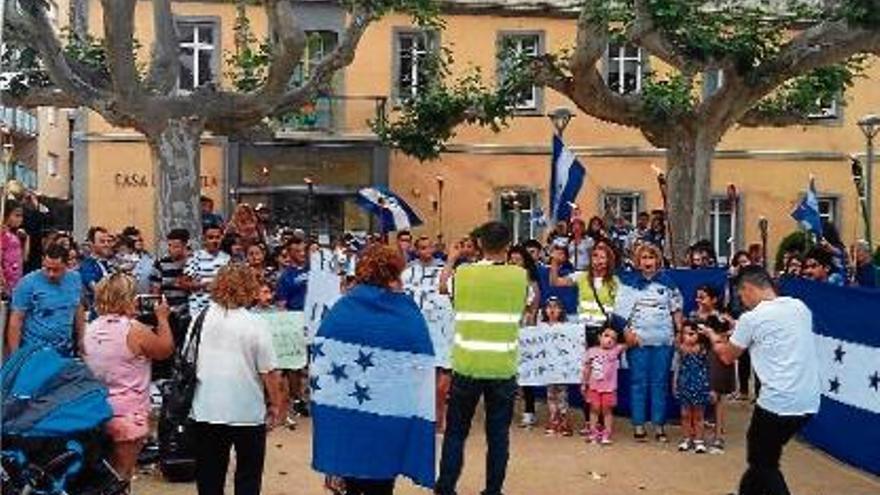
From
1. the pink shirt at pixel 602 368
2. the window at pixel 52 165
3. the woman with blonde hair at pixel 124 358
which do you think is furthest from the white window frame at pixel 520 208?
the window at pixel 52 165

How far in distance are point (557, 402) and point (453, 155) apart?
68.7 ft

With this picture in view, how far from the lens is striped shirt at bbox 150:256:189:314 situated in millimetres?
13094

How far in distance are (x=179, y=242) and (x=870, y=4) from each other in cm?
834

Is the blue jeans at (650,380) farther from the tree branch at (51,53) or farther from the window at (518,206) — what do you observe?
the window at (518,206)

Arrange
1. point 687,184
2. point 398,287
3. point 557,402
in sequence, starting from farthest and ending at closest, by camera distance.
Result: point 687,184 < point 557,402 < point 398,287

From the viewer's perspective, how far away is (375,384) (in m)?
8.88

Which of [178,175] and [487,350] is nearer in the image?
[487,350]

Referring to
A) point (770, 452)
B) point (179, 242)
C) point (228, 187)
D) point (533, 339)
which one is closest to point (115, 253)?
point (179, 242)

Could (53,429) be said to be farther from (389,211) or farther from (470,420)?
(389,211)

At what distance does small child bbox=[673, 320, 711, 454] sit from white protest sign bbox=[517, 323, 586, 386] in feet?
3.38

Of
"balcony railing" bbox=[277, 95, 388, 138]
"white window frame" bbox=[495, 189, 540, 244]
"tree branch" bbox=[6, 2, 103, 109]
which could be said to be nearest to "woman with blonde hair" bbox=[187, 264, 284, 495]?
"tree branch" bbox=[6, 2, 103, 109]

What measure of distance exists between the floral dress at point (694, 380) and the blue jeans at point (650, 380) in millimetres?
308

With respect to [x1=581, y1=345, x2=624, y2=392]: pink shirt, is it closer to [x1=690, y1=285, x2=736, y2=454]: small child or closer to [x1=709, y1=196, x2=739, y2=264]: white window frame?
[x1=690, y1=285, x2=736, y2=454]: small child

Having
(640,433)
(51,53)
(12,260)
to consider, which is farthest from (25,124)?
(640,433)
